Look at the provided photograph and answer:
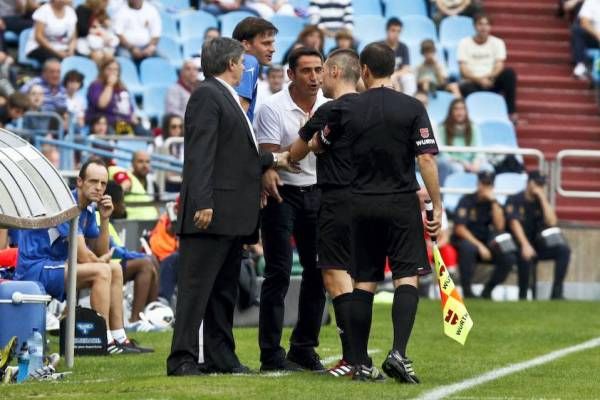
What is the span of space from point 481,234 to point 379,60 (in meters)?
10.3

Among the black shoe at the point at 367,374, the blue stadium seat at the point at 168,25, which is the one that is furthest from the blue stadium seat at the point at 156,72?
the black shoe at the point at 367,374

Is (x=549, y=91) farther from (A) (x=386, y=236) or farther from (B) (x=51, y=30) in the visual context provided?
(A) (x=386, y=236)

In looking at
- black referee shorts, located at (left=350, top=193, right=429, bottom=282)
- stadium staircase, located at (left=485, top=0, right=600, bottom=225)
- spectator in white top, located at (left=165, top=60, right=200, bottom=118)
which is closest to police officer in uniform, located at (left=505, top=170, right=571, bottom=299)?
stadium staircase, located at (left=485, top=0, right=600, bottom=225)

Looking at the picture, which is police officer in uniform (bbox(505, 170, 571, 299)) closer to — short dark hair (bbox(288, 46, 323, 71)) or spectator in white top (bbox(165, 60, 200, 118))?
spectator in white top (bbox(165, 60, 200, 118))

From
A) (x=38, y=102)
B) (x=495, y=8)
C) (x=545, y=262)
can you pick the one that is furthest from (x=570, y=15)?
(x=38, y=102)

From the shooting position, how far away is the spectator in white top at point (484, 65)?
24500 millimetres

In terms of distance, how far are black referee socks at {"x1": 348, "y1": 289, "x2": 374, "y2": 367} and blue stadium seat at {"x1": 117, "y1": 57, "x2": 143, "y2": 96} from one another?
12747 millimetres

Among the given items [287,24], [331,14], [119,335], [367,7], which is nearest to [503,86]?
[367,7]

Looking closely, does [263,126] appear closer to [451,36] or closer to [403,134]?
[403,134]

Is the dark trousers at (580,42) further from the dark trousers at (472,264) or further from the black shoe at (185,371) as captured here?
the black shoe at (185,371)

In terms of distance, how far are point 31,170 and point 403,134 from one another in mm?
2433

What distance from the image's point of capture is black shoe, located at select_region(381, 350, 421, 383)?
398 inches

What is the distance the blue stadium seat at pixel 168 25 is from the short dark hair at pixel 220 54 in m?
13.8

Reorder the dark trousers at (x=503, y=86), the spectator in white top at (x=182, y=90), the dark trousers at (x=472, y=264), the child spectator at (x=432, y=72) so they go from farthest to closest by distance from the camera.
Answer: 1. the dark trousers at (x=503, y=86)
2. the child spectator at (x=432, y=72)
3. the spectator in white top at (x=182, y=90)
4. the dark trousers at (x=472, y=264)
